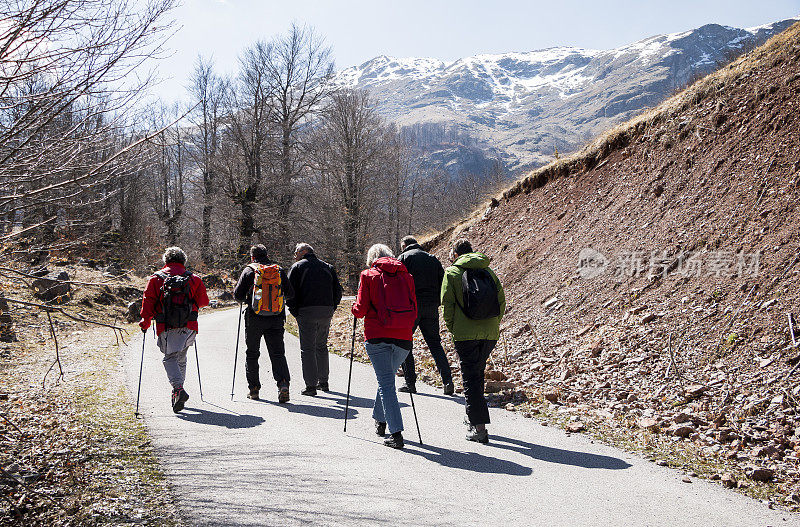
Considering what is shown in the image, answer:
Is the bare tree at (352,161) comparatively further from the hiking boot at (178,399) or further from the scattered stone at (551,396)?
the scattered stone at (551,396)

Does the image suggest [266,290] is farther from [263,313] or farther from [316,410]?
[316,410]

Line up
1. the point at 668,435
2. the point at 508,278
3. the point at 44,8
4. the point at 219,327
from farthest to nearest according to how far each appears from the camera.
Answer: the point at 219,327 → the point at 508,278 → the point at 668,435 → the point at 44,8

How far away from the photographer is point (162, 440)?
5.79 metres

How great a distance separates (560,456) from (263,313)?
4.45m

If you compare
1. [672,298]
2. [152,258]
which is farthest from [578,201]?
[152,258]

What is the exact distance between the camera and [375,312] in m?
5.77

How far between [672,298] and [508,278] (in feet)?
17.3

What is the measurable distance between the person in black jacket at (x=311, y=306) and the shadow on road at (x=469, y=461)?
2.91m

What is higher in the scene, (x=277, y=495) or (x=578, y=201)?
(x=578, y=201)

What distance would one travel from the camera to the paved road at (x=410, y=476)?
13.1 feet

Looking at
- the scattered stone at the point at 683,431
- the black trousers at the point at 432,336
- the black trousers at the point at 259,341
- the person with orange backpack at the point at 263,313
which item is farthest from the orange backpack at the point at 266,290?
the scattered stone at the point at 683,431

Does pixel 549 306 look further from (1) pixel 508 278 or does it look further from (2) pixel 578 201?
(2) pixel 578 201

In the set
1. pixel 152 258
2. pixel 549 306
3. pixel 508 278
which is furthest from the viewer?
pixel 152 258

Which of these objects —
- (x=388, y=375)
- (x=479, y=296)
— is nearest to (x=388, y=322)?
(x=388, y=375)
